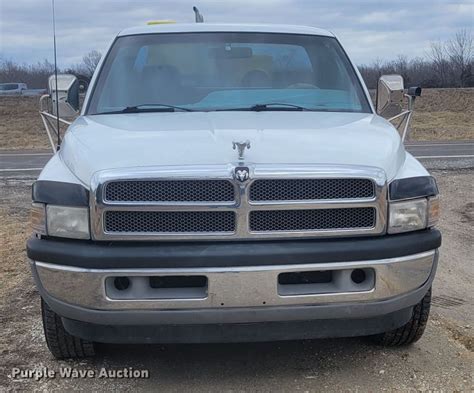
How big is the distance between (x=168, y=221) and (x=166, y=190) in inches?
6.1

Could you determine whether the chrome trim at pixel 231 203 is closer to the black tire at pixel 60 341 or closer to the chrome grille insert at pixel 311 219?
the chrome grille insert at pixel 311 219

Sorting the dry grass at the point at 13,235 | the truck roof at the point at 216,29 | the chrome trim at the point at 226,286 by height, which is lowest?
the dry grass at the point at 13,235

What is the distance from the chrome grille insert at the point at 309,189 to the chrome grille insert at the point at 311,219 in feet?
0.23

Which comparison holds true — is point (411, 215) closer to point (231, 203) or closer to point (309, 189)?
point (309, 189)

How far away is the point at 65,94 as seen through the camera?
190 inches

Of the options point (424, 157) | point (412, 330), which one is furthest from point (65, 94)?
point (424, 157)

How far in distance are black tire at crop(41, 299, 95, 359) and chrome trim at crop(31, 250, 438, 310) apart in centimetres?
46

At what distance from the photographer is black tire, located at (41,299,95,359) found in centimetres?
360

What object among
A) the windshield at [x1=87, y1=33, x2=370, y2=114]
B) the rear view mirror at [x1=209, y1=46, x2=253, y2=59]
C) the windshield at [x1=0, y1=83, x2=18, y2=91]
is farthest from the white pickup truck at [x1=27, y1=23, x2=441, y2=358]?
the windshield at [x1=0, y1=83, x2=18, y2=91]

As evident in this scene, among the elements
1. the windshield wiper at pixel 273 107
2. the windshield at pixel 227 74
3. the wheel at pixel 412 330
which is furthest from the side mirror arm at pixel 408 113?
the wheel at pixel 412 330

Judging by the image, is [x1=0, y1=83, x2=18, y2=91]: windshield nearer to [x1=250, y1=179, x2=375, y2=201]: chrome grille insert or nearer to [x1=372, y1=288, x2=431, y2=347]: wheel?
[x1=372, y1=288, x2=431, y2=347]: wheel

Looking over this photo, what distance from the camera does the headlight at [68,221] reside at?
3107 millimetres

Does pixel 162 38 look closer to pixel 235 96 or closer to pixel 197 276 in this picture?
pixel 235 96

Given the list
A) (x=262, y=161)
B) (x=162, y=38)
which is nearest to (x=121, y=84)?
(x=162, y=38)
